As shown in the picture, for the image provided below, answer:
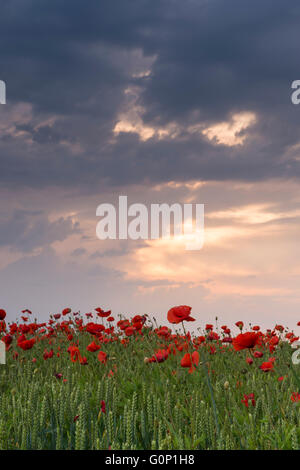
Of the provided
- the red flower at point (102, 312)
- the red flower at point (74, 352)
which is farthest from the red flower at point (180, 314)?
the red flower at point (102, 312)

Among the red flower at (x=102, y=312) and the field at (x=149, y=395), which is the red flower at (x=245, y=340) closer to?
the field at (x=149, y=395)

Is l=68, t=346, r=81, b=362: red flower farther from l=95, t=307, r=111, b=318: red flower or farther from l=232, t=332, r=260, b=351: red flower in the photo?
l=232, t=332, r=260, b=351: red flower

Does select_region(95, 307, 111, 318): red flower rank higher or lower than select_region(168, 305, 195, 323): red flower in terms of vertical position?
higher

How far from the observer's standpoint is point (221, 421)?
13.6ft

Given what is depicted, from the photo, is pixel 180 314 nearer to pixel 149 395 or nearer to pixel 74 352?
pixel 149 395

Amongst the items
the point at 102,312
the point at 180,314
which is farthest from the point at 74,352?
the point at 180,314

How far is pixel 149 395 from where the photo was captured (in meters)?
3.56

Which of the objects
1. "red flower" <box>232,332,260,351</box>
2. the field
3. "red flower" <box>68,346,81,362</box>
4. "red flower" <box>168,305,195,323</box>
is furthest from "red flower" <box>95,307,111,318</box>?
"red flower" <box>168,305,195,323</box>

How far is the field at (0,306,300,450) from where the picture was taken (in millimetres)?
3305
